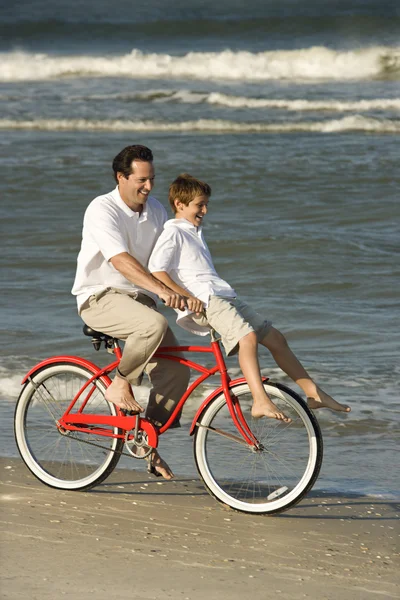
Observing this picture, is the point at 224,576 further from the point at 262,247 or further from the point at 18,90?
the point at 18,90

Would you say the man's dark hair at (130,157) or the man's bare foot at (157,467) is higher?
the man's dark hair at (130,157)

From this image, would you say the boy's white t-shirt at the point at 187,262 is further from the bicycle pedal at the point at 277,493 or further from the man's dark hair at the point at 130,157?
the bicycle pedal at the point at 277,493

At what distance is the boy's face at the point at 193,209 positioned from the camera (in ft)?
14.3

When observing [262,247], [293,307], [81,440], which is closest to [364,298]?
[293,307]

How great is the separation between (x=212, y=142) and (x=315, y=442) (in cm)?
1317

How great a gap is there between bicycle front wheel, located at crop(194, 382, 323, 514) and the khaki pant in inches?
9.6

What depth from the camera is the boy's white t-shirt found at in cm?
431

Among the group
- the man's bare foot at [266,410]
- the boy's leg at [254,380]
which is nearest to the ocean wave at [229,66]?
the boy's leg at [254,380]

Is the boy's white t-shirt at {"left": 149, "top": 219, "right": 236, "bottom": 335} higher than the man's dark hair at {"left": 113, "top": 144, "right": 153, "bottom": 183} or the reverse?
the reverse

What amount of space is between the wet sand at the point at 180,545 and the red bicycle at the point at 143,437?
0.13m

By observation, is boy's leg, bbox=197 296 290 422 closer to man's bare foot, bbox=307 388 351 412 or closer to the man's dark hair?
man's bare foot, bbox=307 388 351 412

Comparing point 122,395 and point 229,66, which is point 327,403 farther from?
point 229,66

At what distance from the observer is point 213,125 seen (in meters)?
19.2

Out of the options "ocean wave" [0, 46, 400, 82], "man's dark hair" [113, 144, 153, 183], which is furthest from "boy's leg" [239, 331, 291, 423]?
"ocean wave" [0, 46, 400, 82]
